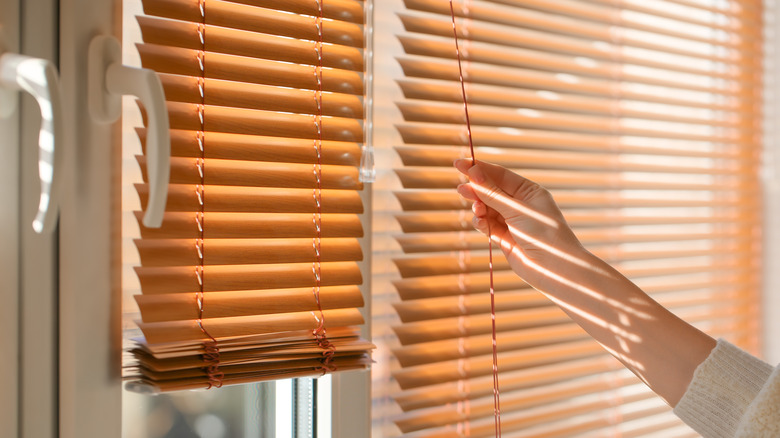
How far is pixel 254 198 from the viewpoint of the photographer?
0.90 meters

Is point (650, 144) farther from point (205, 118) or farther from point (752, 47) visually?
point (205, 118)

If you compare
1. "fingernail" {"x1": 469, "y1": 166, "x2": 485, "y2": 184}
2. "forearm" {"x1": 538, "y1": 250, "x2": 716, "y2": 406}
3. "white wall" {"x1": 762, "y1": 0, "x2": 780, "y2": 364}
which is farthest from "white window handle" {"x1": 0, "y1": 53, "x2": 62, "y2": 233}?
"white wall" {"x1": 762, "y1": 0, "x2": 780, "y2": 364}

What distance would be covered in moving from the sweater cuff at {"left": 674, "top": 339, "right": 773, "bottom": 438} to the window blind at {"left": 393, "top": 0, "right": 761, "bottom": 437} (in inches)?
14.2

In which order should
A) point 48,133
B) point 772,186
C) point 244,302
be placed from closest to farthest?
point 48,133 < point 244,302 < point 772,186

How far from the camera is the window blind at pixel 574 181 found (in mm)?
1114

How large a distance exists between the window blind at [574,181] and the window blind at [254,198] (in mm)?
132

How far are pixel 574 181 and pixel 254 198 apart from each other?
2.26 ft

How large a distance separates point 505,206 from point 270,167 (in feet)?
1.08

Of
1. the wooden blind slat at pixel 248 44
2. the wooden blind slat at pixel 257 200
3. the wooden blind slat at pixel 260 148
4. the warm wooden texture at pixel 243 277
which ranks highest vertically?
the wooden blind slat at pixel 248 44

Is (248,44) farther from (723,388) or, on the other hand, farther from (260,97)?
(723,388)

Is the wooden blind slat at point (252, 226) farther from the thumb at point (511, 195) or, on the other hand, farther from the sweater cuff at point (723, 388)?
the sweater cuff at point (723, 388)

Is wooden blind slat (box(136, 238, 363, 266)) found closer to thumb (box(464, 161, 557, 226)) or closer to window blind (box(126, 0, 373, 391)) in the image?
window blind (box(126, 0, 373, 391))

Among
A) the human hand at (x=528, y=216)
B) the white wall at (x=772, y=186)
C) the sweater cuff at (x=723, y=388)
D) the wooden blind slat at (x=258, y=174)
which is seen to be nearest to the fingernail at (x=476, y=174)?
the human hand at (x=528, y=216)

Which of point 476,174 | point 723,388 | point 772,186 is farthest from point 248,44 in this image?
point 772,186
